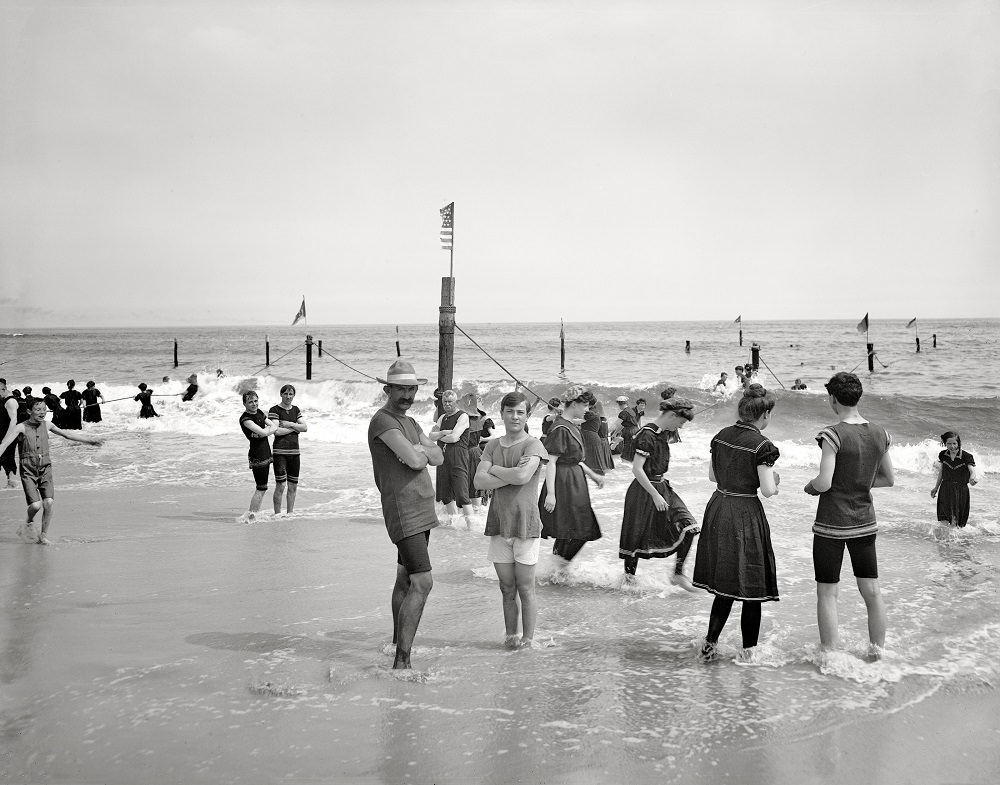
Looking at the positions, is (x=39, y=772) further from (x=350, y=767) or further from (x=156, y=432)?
(x=156, y=432)

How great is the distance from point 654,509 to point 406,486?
2.59 meters

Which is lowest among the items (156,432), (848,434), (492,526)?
(156,432)

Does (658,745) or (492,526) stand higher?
(492,526)

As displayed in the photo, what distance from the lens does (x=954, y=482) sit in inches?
349

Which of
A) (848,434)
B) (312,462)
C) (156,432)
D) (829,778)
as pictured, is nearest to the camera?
(829,778)

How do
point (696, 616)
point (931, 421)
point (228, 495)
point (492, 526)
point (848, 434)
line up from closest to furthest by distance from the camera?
point (848, 434), point (492, 526), point (696, 616), point (228, 495), point (931, 421)

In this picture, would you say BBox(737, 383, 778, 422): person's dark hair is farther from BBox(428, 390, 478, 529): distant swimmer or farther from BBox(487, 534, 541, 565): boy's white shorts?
BBox(428, 390, 478, 529): distant swimmer

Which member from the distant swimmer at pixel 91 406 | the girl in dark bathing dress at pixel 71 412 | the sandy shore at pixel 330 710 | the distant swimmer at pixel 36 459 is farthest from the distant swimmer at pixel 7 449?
the distant swimmer at pixel 91 406

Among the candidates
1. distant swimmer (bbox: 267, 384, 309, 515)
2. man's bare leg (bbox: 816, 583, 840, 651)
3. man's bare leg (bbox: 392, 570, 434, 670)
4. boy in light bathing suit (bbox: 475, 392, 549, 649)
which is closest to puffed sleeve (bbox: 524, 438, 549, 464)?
boy in light bathing suit (bbox: 475, 392, 549, 649)

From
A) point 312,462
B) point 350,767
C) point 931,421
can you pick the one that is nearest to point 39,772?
point 350,767

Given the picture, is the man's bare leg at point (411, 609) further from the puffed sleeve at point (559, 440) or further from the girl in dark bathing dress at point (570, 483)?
the puffed sleeve at point (559, 440)

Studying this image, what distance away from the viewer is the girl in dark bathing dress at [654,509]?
6.14 meters

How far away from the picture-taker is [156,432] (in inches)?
826

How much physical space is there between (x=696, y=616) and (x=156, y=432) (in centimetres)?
1849
